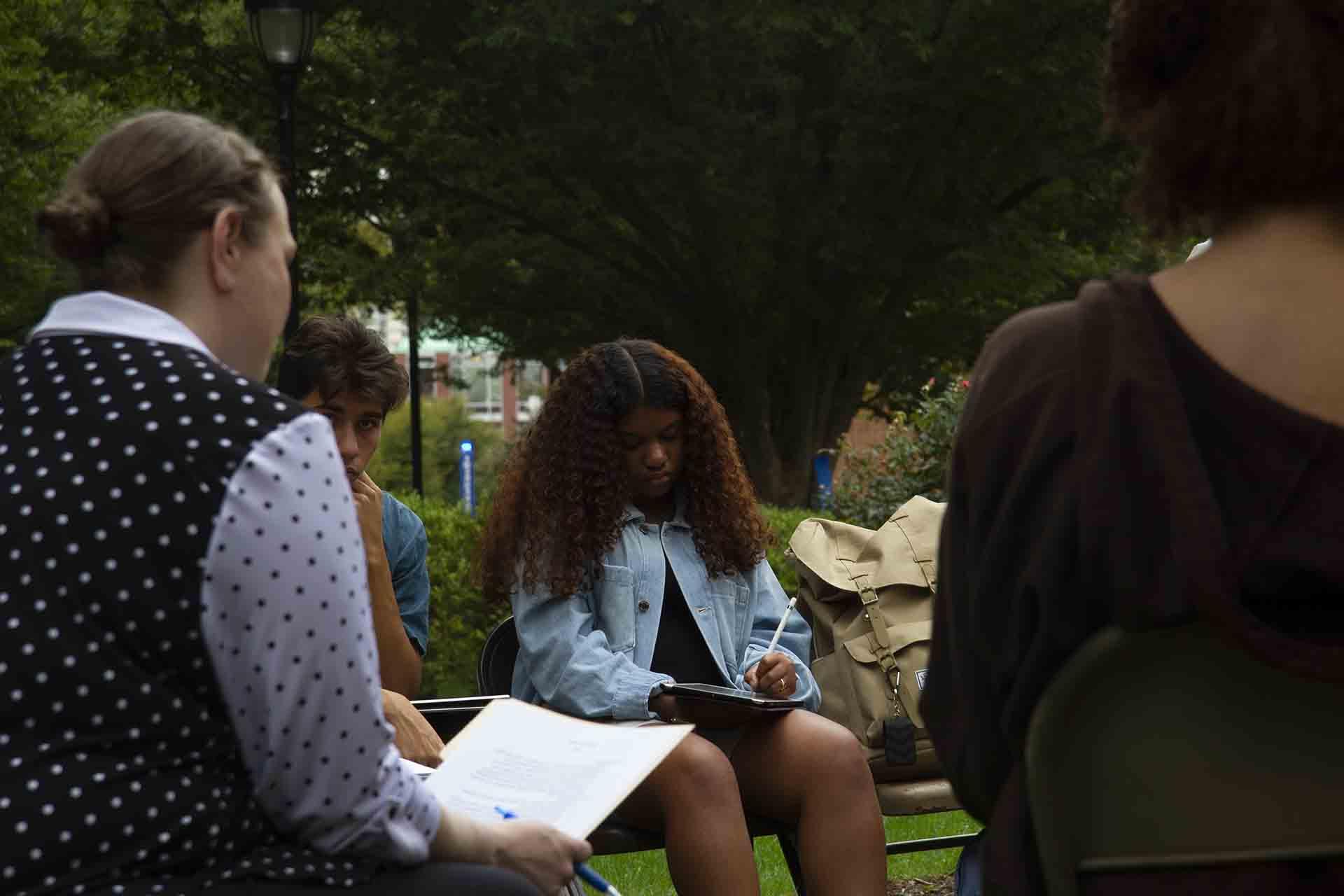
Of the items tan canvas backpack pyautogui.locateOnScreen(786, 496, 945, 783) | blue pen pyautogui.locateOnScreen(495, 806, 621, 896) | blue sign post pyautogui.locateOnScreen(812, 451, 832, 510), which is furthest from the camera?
blue sign post pyautogui.locateOnScreen(812, 451, 832, 510)

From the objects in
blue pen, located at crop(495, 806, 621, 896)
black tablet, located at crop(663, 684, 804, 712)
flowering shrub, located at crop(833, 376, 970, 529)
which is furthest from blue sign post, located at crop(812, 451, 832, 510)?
blue pen, located at crop(495, 806, 621, 896)

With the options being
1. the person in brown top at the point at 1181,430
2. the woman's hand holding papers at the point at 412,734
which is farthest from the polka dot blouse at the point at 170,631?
the woman's hand holding papers at the point at 412,734

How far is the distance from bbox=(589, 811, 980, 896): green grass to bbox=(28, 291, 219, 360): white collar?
3739mm

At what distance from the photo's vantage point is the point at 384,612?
4.18 meters

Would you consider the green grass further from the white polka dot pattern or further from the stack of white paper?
the white polka dot pattern

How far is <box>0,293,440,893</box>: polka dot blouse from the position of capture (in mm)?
2018

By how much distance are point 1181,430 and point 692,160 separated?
1486 centimetres

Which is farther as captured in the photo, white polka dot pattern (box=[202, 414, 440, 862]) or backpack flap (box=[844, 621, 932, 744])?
backpack flap (box=[844, 621, 932, 744])

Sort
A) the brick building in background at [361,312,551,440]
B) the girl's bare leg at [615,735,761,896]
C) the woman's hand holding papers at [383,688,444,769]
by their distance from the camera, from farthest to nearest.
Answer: the brick building in background at [361,312,551,440] < the girl's bare leg at [615,735,761,896] < the woman's hand holding papers at [383,688,444,769]

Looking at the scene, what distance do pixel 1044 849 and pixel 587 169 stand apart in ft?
50.9

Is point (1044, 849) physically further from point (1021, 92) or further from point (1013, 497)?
point (1021, 92)

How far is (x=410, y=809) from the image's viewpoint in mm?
2242

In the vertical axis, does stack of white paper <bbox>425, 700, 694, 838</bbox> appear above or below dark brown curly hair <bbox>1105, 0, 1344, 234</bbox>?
below

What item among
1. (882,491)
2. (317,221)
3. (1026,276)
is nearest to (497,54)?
(317,221)
